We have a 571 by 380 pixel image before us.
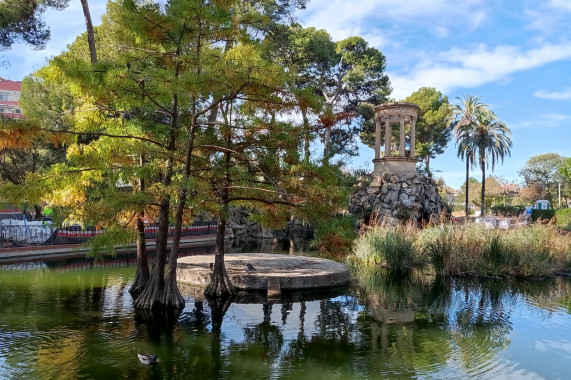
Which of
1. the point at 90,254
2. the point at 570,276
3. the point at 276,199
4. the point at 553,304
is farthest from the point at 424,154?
the point at 90,254

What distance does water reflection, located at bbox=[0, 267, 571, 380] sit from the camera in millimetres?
6020

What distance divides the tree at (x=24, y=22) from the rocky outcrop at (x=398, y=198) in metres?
16.6

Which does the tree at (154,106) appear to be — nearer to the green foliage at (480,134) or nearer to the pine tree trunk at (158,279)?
the pine tree trunk at (158,279)

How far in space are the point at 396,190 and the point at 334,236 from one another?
1774cm

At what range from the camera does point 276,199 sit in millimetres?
9352

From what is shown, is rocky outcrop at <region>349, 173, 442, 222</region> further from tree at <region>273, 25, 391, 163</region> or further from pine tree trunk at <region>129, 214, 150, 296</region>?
pine tree trunk at <region>129, 214, 150, 296</region>

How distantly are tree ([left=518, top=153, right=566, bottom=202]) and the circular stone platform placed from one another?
47.4m

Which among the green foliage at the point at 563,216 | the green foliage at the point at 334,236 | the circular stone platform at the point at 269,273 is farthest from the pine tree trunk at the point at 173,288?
the green foliage at the point at 563,216

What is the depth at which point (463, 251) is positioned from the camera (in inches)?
539

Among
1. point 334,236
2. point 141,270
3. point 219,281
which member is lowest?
point 219,281

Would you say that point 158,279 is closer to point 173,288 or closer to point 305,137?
point 173,288

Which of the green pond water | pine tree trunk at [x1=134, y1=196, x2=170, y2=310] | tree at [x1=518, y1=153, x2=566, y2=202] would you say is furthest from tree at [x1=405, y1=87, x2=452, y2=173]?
pine tree trunk at [x1=134, y1=196, x2=170, y2=310]

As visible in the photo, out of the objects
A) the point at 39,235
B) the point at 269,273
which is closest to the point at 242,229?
the point at 39,235

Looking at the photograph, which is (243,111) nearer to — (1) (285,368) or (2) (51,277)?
(1) (285,368)
